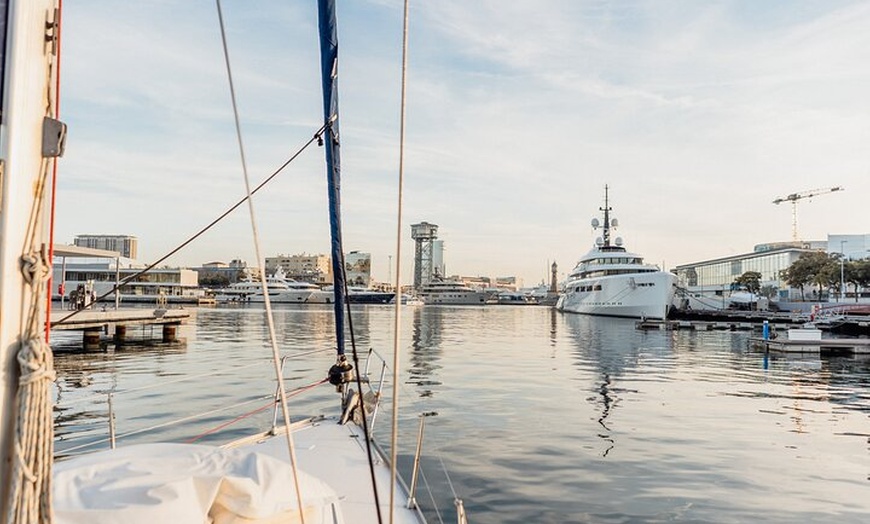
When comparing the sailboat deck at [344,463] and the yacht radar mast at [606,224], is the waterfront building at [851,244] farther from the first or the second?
→ the sailboat deck at [344,463]

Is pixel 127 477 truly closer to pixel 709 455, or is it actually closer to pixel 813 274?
pixel 709 455

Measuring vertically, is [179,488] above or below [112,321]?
above

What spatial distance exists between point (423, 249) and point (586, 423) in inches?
6922

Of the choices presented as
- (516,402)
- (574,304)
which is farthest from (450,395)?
(574,304)

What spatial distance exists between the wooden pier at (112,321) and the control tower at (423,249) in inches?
5894

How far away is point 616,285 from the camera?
64812mm

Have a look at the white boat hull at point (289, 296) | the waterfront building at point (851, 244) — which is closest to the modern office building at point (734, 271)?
the waterfront building at point (851, 244)

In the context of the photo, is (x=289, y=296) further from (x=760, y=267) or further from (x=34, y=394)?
(x=34, y=394)

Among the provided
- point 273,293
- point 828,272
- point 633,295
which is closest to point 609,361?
point 633,295

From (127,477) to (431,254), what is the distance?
184 m

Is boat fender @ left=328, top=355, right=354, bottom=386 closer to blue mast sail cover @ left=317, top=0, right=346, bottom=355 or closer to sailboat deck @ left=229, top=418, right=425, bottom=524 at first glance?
sailboat deck @ left=229, top=418, right=425, bottom=524

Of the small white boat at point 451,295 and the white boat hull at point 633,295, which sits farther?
the small white boat at point 451,295

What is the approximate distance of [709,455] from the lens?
9.50 m

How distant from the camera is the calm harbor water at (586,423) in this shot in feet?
24.3
